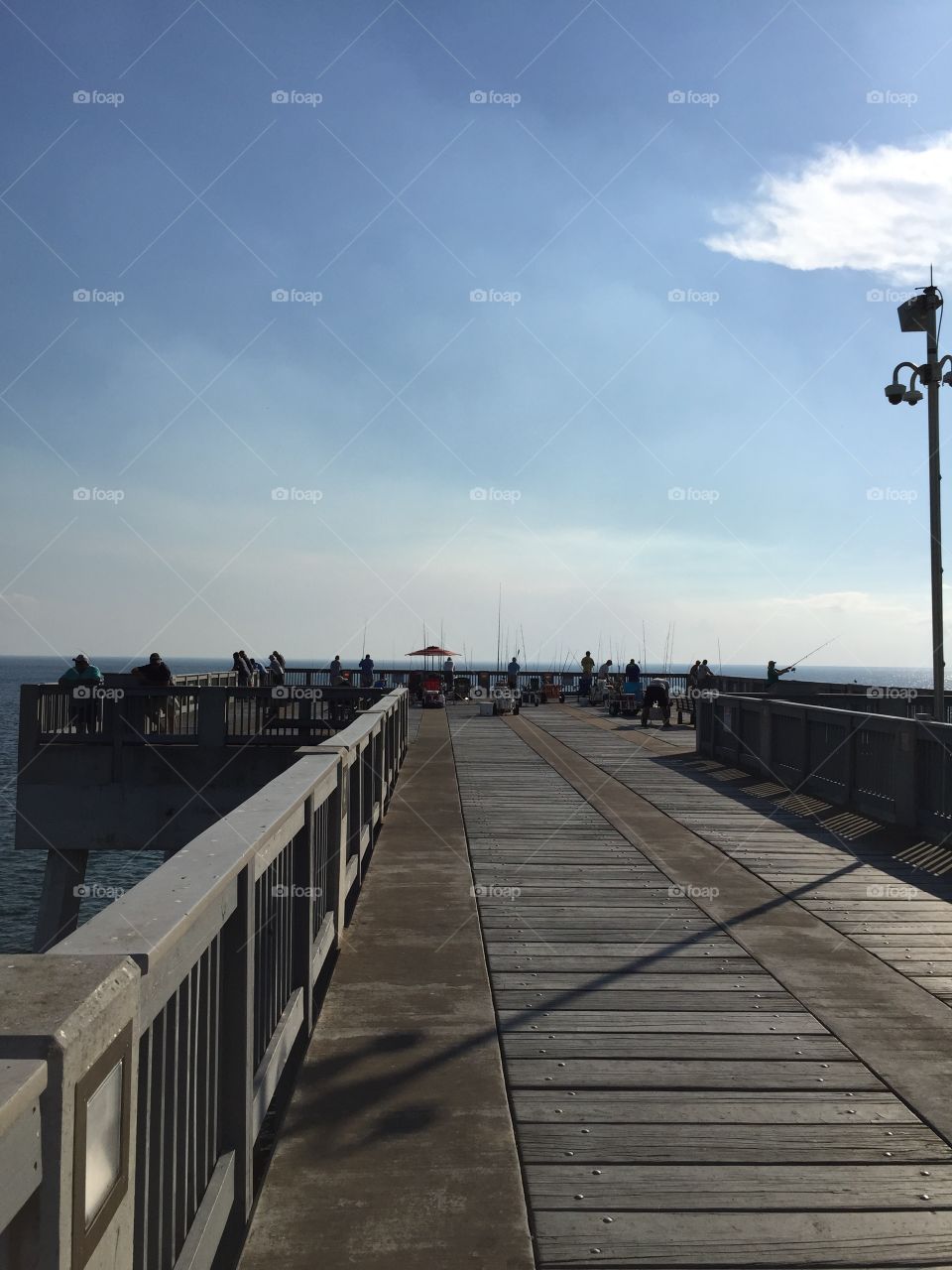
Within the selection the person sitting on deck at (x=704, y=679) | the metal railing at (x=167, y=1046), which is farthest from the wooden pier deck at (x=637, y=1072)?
the person sitting on deck at (x=704, y=679)

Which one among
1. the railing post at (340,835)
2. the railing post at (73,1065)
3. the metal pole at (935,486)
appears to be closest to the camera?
the railing post at (73,1065)

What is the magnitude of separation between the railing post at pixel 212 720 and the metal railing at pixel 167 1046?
13.2 m

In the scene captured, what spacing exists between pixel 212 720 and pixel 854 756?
10733 millimetres

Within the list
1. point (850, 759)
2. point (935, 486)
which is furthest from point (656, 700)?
point (850, 759)

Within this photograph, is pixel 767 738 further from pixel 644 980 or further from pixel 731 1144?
pixel 731 1144

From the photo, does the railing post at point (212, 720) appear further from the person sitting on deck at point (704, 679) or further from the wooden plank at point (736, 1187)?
the person sitting on deck at point (704, 679)

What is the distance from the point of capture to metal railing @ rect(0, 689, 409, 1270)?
1.54 metres

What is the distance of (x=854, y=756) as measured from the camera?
11.8 meters

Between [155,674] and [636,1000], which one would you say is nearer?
[636,1000]

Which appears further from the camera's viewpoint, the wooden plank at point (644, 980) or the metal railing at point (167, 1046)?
the wooden plank at point (644, 980)

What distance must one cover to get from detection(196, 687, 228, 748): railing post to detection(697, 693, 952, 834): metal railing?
8.70 metres

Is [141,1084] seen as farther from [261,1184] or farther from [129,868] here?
[129,868]

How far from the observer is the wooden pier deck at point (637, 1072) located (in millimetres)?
3281

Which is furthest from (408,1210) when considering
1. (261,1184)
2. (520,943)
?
(520,943)
